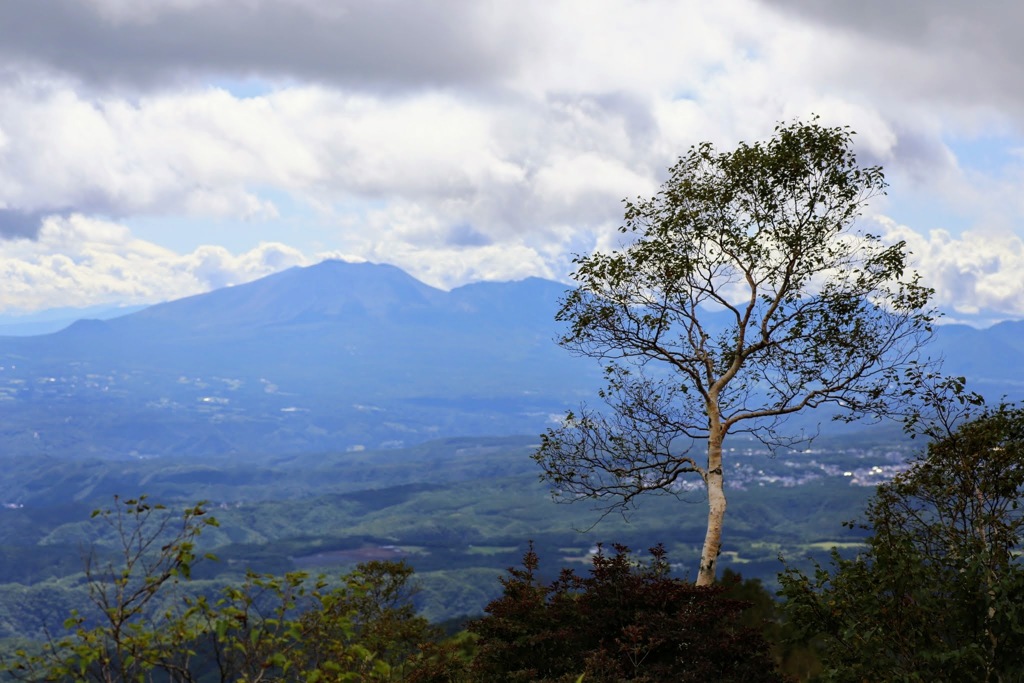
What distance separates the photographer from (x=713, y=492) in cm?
2202

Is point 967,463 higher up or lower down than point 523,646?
higher up

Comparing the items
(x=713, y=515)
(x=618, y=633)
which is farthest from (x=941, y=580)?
(x=713, y=515)

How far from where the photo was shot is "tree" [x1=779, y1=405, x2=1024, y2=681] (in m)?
12.4

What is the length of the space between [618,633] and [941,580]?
6622mm

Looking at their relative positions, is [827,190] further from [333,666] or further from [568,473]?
[333,666]

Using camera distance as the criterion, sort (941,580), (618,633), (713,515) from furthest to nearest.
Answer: (713,515)
(618,633)
(941,580)

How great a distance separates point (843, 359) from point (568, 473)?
7.94m

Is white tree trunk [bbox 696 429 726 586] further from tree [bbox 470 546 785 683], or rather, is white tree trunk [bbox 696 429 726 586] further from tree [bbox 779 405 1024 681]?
tree [bbox 779 405 1024 681]

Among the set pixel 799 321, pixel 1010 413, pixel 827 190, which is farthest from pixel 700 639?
pixel 827 190

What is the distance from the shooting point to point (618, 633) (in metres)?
17.7

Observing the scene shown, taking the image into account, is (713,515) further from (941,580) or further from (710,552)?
(941,580)

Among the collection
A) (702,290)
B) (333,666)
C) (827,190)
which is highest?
(827,190)

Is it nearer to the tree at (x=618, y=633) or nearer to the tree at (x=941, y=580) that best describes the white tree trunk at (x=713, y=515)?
the tree at (x=618, y=633)

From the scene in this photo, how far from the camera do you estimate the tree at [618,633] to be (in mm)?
16438
